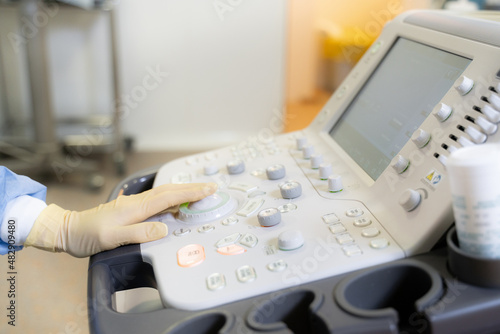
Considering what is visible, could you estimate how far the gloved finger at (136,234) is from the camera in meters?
0.59

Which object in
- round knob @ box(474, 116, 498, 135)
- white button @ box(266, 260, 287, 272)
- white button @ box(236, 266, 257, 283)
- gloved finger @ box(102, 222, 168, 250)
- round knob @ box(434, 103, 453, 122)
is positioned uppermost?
round knob @ box(474, 116, 498, 135)

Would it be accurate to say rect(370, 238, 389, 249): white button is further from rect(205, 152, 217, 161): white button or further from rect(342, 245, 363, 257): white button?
rect(205, 152, 217, 161): white button

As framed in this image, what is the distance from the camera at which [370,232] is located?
52 cm

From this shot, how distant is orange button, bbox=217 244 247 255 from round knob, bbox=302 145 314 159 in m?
0.24

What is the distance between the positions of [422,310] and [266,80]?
1846 millimetres

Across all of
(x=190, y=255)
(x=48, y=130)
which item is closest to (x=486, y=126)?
(x=190, y=255)

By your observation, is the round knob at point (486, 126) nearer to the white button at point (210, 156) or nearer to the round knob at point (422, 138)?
the round knob at point (422, 138)

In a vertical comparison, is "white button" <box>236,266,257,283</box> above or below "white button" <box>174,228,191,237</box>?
above

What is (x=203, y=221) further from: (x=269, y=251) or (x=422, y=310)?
(x=422, y=310)

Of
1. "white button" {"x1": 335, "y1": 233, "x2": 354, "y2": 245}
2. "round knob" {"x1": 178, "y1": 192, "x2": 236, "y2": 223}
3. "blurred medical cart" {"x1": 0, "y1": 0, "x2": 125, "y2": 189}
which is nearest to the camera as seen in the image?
"white button" {"x1": 335, "y1": 233, "x2": 354, "y2": 245}

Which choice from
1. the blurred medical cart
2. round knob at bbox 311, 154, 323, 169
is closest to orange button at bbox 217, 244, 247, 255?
round knob at bbox 311, 154, 323, 169

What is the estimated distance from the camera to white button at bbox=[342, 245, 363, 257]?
490 millimetres

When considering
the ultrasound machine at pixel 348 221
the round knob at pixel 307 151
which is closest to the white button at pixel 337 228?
the ultrasound machine at pixel 348 221

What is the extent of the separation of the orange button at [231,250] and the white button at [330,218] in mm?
96
